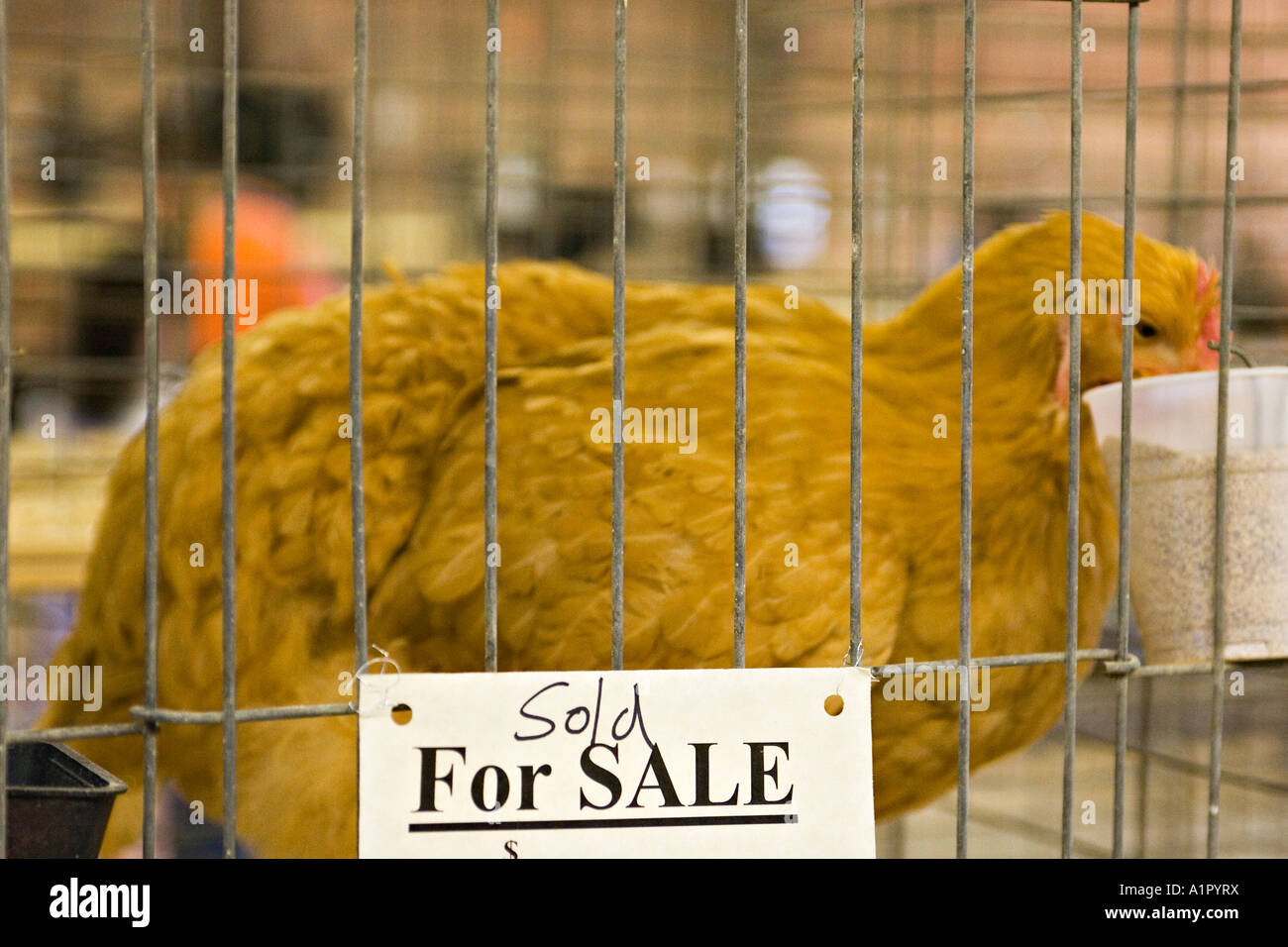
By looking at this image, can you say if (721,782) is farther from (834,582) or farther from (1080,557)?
(1080,557)

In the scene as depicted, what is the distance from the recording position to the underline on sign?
0.82 m

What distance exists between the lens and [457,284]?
1.36m

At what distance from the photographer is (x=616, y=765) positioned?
84cm

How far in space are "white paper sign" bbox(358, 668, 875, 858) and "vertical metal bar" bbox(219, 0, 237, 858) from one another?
8 centimetres

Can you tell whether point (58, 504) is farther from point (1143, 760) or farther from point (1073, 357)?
point (1143, 760)

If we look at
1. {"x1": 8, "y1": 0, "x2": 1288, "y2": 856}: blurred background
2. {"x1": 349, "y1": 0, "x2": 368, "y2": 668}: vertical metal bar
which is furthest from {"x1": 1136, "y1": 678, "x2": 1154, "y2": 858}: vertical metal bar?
{"x1": 349, "y1": 0, "x2": 368, "y2": 668}: vertical metal bar

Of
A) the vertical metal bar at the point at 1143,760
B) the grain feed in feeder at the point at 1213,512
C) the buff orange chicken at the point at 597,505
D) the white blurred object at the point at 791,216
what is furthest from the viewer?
the white blurred object at the point at 791,216

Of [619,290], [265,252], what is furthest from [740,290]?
[265,252]

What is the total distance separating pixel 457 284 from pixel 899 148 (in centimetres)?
111

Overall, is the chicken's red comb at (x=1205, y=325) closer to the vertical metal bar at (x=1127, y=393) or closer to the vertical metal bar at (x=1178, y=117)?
the vertical metal bar at (x=1127, y=393)

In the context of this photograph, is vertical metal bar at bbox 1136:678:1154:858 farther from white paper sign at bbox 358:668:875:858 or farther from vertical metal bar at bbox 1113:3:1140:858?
white paper sign at bbox 358:668:875:858

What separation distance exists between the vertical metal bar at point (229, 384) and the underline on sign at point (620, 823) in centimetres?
14

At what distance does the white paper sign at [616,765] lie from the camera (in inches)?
32.1

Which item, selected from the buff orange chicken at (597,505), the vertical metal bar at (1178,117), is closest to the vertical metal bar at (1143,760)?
the buff orange chicken at (597,505)
